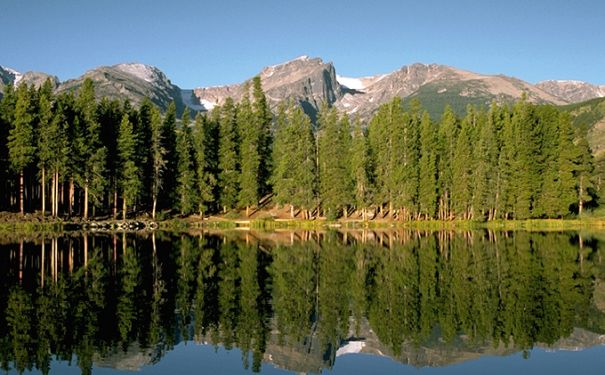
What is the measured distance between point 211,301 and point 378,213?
68.4 m

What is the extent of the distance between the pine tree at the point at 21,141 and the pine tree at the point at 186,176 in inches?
803

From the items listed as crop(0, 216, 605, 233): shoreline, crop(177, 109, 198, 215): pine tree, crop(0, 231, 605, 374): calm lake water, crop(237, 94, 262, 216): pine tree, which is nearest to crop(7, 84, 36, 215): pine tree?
crop(0, 216, 605, 233): shoreline

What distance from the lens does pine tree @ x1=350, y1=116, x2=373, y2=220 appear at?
8456 centimetres

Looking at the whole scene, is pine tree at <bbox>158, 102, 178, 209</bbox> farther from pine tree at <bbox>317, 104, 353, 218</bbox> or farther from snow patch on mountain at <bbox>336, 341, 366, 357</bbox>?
snow patch on mountain at <bbox>336, 341, 366, 357</bbox>

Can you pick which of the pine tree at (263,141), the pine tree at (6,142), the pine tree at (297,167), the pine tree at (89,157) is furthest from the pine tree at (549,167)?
the pine tree at (6,142)

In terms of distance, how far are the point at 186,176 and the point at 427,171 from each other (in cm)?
3340

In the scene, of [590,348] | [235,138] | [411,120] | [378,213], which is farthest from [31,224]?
[590,348]

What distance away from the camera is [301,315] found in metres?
21.5

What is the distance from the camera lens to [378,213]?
90.4m

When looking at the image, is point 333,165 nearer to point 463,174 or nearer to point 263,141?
point 263,141

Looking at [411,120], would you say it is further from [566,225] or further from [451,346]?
[451,346]

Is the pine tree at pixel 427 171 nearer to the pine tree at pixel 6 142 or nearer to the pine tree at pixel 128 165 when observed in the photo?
the pine tree at pixel 128 165

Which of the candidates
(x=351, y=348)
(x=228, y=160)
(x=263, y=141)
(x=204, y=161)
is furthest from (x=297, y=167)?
(x=351, y=348)

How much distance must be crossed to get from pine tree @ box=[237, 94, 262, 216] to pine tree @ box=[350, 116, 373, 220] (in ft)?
46.1
